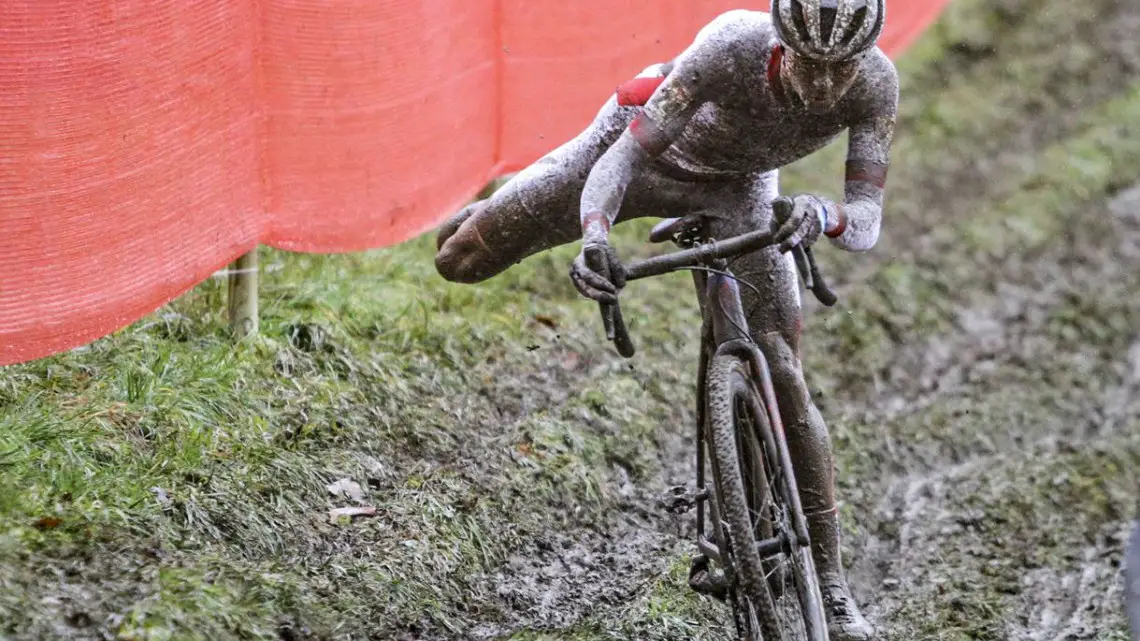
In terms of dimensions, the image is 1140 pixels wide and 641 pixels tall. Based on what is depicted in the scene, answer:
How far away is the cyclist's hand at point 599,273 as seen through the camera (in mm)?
4438

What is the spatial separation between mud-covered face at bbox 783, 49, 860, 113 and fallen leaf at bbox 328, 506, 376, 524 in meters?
2.27

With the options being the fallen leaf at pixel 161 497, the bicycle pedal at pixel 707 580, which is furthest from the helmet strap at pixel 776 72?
the fallen leaf at pixel 161 497

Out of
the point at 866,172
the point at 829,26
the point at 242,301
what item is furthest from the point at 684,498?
the point at 242,301

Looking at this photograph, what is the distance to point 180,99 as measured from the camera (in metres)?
5.43

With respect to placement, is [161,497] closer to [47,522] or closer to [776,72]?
[47,522]

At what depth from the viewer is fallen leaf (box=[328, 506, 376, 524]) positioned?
221 inches

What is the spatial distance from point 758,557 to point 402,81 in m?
2.97

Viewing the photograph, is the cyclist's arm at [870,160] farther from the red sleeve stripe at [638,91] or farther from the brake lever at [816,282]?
the red sleeve stripe at [638,91]

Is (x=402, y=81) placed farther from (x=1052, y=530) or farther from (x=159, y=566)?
(x=1052, y=530)

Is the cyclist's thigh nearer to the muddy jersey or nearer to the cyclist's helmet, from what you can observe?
the muddy jersey

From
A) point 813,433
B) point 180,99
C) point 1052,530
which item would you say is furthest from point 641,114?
point 1052,530

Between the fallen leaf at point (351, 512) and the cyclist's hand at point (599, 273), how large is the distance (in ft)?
5.35

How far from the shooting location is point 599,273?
14.7ft

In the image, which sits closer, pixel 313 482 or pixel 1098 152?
pixel 313 482
